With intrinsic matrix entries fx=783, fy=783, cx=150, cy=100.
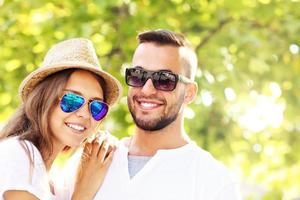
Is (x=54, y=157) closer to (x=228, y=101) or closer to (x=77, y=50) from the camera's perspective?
(x=77, y=50)

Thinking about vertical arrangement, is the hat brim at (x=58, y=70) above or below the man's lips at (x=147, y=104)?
above

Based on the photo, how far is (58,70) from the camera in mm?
3910

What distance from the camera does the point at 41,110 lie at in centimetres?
387

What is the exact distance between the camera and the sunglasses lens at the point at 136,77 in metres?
3.96

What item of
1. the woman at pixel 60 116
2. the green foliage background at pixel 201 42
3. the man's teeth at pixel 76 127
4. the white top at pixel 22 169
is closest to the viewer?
the white top at pixel 22 169

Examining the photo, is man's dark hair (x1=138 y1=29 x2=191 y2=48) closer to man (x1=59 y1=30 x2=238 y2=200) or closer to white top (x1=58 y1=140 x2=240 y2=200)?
man (x1=59 y1=30 x2=238 y2=200)

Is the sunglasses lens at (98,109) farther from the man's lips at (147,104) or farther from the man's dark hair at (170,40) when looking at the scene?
the man's dark hair at (170,40)

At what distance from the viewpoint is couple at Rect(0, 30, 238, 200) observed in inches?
151

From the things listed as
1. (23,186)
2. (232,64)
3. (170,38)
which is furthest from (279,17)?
(23,186)

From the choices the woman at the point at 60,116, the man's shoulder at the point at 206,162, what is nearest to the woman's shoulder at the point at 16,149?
the woman at the point at 60,116

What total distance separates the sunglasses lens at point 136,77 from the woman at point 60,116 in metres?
0.12

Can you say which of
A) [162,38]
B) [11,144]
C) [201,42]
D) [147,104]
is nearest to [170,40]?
[162,38]

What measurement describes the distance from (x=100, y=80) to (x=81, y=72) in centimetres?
14

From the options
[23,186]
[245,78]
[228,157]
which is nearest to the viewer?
[23,186]
